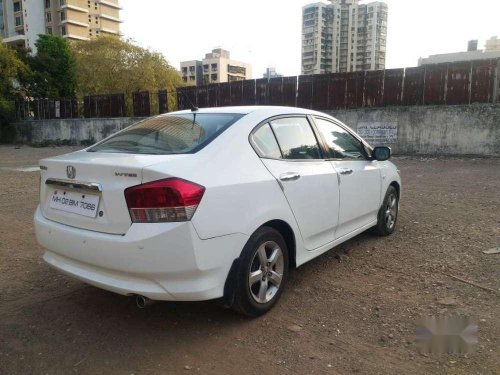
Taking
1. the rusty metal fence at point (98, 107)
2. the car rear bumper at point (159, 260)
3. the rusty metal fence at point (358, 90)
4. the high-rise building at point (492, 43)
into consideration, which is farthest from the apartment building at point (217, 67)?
the car rear bumper at point (159, 260)

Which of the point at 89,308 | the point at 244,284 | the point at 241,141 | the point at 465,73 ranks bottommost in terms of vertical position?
the point at 89,308

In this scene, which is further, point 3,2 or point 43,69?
point 3,2

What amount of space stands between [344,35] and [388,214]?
7295 cm

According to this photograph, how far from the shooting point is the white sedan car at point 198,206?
2.54 metres

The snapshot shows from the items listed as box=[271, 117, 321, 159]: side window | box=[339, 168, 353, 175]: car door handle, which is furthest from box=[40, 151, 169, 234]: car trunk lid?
box=[339, 168, 353, 175]: car door handle

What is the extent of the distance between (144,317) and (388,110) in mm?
12785

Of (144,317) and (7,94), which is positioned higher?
(7,94)

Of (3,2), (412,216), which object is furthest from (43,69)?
(3,2)

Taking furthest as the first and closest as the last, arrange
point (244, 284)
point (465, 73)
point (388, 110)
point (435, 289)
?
1. point (388, 110)
2. point (465, 73)
3. point (435, 289)
4. point (244, 284)

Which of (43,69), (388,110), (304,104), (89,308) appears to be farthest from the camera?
(43,69)

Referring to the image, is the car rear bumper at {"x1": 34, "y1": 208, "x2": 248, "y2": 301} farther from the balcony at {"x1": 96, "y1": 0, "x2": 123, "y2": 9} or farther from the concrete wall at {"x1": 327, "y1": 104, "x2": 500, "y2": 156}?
the balcony at {"x1": 96, "y1": 0, "x2": 123, "y2": 9}

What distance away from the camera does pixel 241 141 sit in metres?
3.08

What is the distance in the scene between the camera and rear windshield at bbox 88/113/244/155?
3.02 metres

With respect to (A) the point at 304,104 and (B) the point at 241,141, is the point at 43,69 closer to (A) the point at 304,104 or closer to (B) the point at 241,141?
(A) the point at 304,104
